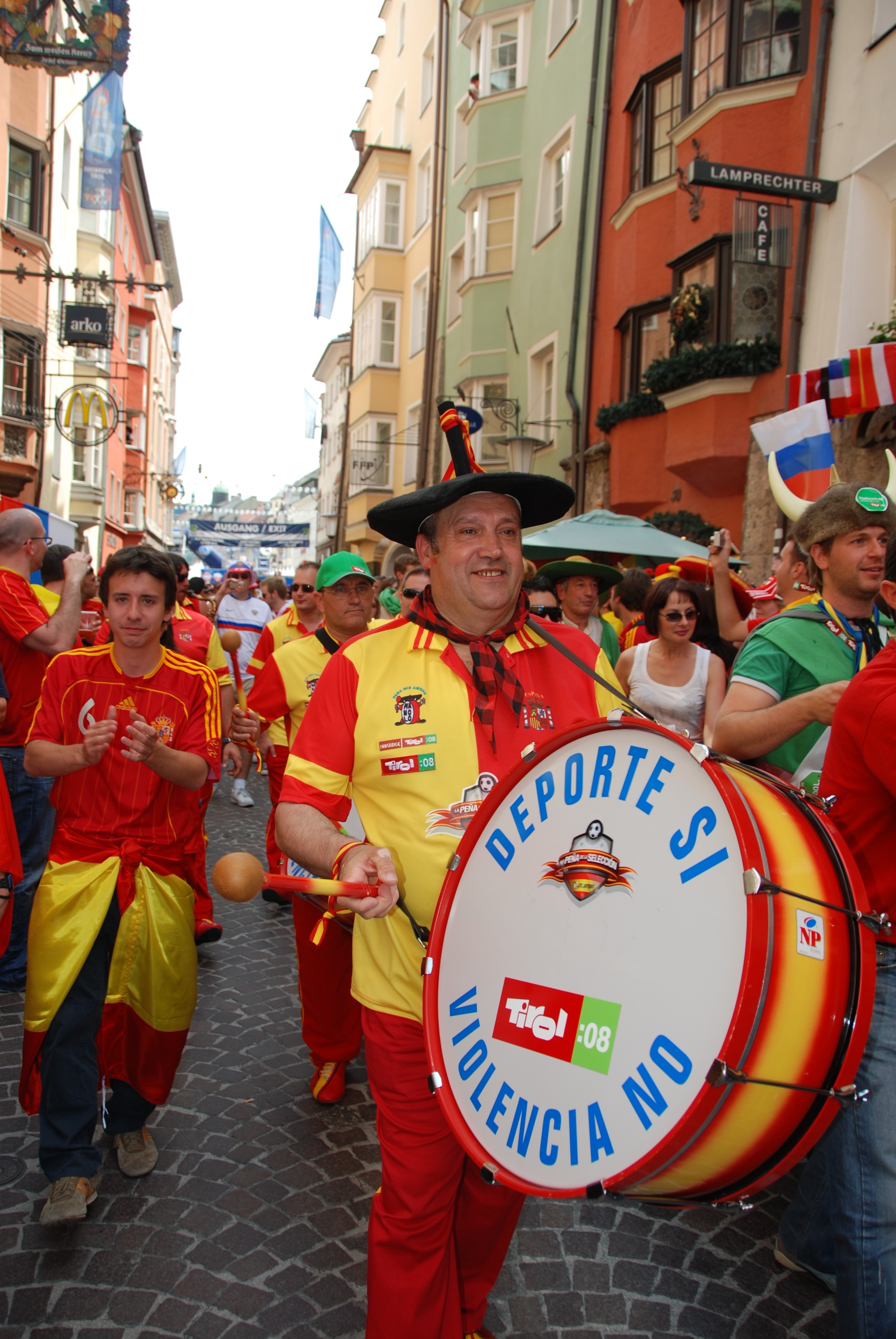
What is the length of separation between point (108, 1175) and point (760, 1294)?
2.12 meters

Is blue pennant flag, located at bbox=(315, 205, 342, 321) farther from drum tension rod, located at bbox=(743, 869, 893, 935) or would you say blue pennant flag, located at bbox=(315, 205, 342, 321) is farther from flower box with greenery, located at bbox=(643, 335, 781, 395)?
drum tension rod, located at bbox=(743, 869, 893, 935)

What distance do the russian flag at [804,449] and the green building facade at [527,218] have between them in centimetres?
1032

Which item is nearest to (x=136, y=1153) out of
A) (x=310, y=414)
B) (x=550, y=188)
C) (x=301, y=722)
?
(x=301, y=722)

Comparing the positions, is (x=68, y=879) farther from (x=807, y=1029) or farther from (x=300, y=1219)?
(x=807, y=1029)

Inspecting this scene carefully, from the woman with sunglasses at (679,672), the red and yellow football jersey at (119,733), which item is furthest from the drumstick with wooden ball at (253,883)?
the woman with sunglasses at (679,672)

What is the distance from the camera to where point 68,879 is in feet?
10.8

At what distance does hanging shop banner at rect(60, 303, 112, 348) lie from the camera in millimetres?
20531

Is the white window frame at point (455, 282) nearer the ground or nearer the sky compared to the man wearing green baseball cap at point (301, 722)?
nearer the sky

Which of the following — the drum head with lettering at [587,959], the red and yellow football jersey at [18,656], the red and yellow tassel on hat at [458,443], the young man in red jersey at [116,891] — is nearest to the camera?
the drum head with lettering at [587,959]

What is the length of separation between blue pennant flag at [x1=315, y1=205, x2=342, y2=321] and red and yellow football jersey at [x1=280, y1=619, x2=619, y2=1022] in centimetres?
3193

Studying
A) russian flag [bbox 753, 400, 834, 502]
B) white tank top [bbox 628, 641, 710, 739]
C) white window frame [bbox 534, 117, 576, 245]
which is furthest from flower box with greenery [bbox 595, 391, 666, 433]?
white tank top [bbox 628, 641, 710, 739]

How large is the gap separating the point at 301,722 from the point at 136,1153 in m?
1.59

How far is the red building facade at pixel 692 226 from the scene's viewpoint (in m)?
10.8

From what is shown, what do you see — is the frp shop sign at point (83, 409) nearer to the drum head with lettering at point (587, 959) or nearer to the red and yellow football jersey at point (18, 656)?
the red and yellow football jersey at point (18, 656)
